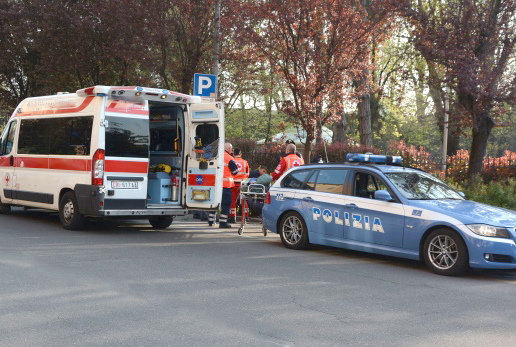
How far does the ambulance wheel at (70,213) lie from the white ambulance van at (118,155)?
2 centimetres

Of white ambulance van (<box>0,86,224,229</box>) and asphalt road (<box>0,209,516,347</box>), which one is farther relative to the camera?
white ambulance van (<box>0,86,224,229</box>)

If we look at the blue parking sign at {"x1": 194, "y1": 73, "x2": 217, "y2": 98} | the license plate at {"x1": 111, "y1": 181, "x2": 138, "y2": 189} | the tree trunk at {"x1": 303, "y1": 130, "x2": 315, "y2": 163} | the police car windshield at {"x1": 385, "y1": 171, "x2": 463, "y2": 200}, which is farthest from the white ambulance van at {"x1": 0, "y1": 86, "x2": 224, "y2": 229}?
the tree trunk at {"x1": 303, "y1": 130, "x2": 315, "y2": 163}

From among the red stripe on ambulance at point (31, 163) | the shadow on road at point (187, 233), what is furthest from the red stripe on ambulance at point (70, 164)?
the shadow on road at point (187, 233)

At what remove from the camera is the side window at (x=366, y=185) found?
9.86 m

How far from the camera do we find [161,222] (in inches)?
541

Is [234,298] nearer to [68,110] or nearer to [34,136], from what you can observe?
[68,110]

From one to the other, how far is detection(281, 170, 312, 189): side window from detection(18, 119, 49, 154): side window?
17.5 ft

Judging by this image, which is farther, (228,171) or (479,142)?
(479,142)

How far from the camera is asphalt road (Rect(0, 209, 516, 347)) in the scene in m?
5.50

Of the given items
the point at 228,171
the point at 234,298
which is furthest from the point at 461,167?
the point at 234,298

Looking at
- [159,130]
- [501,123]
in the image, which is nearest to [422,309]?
[159,130]

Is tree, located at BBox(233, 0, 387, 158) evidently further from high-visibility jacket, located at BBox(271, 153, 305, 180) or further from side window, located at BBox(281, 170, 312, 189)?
side window, located at BBox(281, 170, 312, 189)

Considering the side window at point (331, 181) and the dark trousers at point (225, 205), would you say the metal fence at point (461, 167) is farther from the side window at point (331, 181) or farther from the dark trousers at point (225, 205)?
the side window at point (331, 181)

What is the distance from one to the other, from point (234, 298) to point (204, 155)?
622 centimetres
